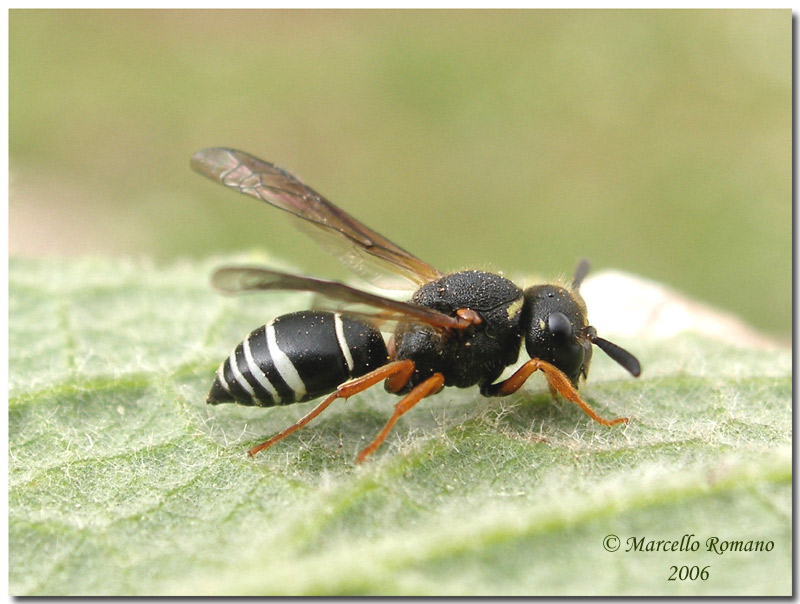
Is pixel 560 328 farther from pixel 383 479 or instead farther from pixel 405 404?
Answer: pixel 383 479

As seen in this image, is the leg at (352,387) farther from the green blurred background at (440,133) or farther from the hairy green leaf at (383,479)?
the green blurred background at (440,133)

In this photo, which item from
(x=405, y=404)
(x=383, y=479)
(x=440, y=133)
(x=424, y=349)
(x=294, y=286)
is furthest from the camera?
(x=440, y=133)

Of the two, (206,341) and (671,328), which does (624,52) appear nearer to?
(671,328)

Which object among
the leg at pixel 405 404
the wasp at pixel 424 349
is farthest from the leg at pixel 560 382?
the leg at pixel 405 404

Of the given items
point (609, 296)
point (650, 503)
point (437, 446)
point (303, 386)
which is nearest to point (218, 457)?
point (303, 386)

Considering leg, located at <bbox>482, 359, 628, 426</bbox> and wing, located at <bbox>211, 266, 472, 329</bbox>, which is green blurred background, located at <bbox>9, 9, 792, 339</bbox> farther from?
wing, located at <bbox>211, 266, 472, 329</bbox>

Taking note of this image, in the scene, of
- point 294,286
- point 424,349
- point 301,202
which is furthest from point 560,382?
point 301,202
